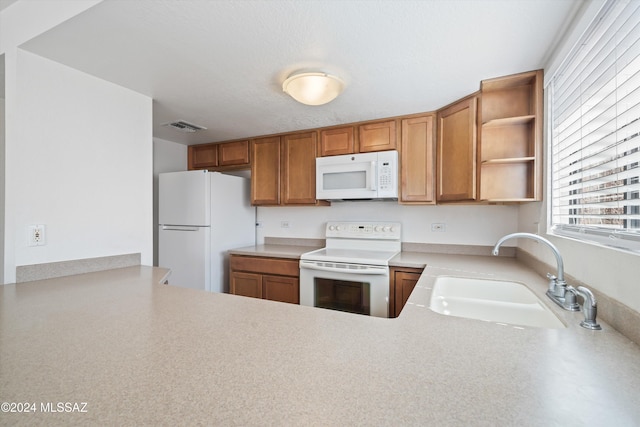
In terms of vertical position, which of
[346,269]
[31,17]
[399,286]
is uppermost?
[31,17]

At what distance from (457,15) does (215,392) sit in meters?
1.58

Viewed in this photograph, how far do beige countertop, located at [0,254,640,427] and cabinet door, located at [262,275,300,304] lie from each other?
1490 mm

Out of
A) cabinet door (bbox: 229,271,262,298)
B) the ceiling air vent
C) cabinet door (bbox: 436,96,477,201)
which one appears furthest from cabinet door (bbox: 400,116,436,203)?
the ceiling air vent

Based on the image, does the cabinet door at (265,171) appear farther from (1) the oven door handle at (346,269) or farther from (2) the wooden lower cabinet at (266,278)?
(1) the oven door handle at (346,269)

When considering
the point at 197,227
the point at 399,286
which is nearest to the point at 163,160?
the point at 197,227

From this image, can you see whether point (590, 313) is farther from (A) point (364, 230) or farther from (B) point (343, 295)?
(A) point (364, 230)

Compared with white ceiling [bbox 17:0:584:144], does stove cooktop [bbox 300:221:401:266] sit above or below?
below

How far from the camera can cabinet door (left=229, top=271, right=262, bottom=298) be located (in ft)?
8.84

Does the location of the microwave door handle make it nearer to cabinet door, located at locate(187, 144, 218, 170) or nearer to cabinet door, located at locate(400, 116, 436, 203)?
cabinet door, located at locate(400, 116, 436, 203)

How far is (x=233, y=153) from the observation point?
3.20 meters

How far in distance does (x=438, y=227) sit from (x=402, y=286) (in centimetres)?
79

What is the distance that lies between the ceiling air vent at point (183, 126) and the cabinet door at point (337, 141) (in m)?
1.21

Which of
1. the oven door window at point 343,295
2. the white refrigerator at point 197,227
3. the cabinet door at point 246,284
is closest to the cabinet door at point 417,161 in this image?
the oven door window at point 343,295

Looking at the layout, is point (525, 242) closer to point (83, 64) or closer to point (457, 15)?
point (457, 15)
